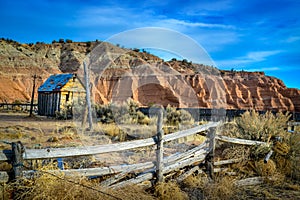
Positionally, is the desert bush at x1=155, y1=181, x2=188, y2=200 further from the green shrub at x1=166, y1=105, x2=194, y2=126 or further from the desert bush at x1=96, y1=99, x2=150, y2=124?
the green shrub at x1=166, y1=105, x2=194, y2=126

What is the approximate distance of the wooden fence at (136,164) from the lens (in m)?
3.46

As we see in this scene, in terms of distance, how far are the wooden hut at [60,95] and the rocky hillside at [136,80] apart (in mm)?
12295

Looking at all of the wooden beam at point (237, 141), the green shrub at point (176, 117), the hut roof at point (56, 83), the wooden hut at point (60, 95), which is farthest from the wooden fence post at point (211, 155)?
A: the hut roof at point (56, 83)

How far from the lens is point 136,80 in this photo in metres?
38.3

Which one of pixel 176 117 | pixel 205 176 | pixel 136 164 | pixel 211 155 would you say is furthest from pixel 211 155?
pixel 176 117

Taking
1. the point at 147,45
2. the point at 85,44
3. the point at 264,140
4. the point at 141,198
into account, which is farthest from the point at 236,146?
the point at 85,44

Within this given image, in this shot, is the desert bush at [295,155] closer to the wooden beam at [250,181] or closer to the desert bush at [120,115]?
the wooden beam at [250,181]

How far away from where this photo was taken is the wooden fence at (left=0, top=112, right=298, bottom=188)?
11.3ft

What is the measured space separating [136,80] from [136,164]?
110 feet

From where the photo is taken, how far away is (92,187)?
387cm

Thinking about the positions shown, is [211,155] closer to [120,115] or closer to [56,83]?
[120,115]

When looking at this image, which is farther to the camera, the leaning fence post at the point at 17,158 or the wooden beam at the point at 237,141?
the wooden beam at the point at 237,141

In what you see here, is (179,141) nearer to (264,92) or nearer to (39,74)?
(39,74)

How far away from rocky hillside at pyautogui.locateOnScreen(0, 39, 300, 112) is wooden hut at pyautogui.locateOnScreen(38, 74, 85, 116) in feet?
40.3
